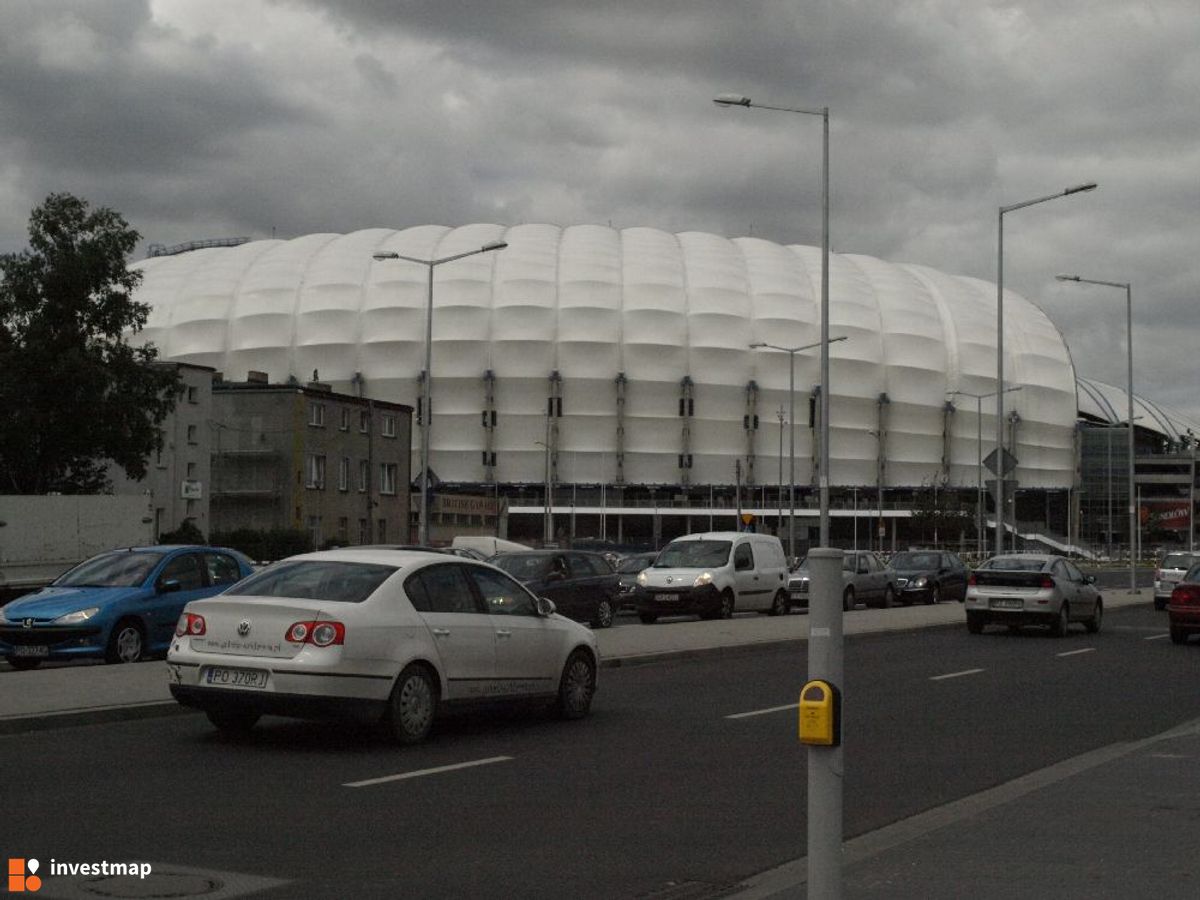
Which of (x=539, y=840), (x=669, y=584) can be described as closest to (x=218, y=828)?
(x=539, y=840)

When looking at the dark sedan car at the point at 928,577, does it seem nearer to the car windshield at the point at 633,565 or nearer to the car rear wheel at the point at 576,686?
the car windshield at the point at 633,565

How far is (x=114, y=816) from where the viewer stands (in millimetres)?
8859

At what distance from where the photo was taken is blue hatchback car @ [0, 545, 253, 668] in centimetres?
1903

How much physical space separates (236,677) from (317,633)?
721mm

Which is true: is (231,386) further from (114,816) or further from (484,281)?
(114,816)

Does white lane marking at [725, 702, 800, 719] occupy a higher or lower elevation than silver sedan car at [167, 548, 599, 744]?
lower

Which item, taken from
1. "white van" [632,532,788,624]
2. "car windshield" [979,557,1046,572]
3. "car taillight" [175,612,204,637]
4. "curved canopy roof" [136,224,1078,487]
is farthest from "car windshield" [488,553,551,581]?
"curved canopy roof" [136,224,1078,487]

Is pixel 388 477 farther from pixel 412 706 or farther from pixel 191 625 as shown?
pixel 412 706

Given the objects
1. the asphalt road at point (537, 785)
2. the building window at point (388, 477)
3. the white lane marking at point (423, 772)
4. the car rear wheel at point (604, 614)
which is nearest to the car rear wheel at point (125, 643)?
the asphalt road at point (537, 785)

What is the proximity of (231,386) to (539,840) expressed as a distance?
2823 inches

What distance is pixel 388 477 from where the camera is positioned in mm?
79812

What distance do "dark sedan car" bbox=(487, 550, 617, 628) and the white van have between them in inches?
122

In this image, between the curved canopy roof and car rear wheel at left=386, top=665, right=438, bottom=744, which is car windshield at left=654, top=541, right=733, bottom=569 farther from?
the curved canopy roof

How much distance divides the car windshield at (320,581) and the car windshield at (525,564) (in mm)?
15820
